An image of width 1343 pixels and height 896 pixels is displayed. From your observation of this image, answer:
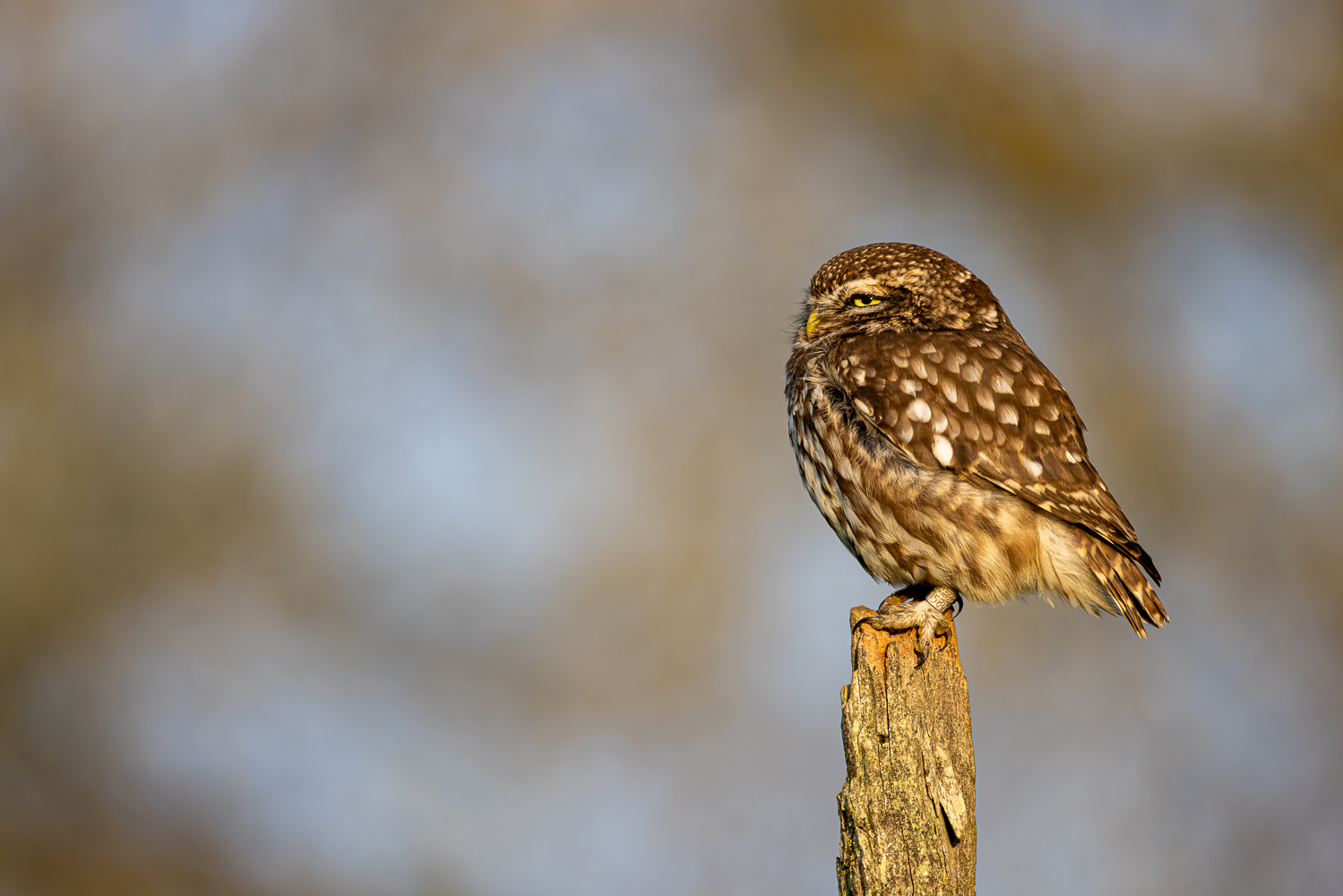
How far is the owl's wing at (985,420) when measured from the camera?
9.95ft

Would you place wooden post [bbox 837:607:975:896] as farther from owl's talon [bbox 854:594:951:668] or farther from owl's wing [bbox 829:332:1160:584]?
owl's wing [bbox 829:332:1160:584]

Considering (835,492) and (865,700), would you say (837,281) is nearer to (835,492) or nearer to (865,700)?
(835,492)

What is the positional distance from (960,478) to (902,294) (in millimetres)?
761

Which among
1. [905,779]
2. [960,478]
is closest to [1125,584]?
[960,478]

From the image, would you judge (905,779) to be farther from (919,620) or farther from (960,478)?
(960,478)

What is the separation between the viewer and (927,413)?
10.1ft

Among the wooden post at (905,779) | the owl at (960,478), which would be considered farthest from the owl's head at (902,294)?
the wooden post at (905,779)

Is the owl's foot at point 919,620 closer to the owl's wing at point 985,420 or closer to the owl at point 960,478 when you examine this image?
the owl at point 960,478

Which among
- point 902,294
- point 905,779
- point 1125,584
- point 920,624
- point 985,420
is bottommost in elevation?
point 905,779

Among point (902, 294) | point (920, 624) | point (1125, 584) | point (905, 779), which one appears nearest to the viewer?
point (905, 779)

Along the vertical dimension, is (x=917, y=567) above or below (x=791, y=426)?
below

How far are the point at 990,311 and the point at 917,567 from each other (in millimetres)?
958

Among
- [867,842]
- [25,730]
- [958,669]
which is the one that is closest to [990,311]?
[958,669]

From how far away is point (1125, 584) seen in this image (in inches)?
120
